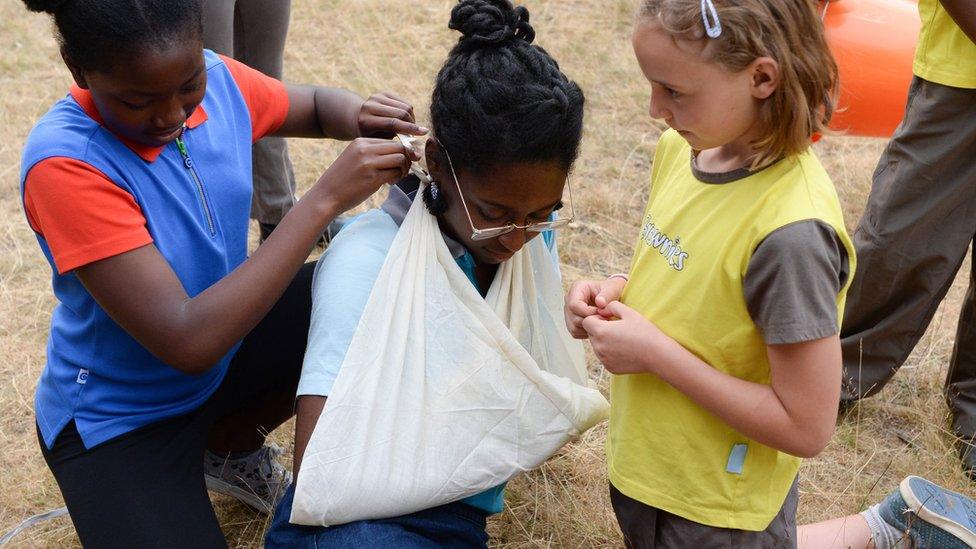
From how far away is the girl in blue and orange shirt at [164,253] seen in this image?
168 cm

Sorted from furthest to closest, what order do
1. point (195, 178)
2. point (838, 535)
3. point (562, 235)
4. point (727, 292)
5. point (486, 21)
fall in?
1. point (562, 235)
2. point (838, 535)
3. point (195, 178)
4. point (486, 21)
5. point (727, 292)

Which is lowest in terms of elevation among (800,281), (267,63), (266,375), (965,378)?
(965,378)

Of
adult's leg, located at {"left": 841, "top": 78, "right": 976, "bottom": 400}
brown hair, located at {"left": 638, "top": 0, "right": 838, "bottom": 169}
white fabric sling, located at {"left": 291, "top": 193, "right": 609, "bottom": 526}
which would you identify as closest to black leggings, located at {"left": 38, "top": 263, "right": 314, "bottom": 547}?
white fabric sling, located at {"left": 291, "top": 193, "right": 609, "bottom": 526}

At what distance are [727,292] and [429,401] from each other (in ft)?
1.94

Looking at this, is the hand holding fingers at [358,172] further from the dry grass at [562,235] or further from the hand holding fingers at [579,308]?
the dry grass at [562,235]

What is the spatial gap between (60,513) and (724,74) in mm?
1842

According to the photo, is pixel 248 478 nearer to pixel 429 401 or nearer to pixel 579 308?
pixel 429 401

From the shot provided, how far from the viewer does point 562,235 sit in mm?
3684

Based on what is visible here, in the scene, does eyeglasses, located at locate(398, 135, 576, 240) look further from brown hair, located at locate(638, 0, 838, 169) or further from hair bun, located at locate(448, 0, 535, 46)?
brown hair, located at locate(638, 0, 838, 169)

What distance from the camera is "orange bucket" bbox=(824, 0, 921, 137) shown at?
3.31 meters

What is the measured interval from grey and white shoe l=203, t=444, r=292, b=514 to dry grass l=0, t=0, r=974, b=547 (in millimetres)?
76

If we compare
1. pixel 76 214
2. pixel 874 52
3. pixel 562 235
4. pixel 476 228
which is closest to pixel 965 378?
pixel 874 52

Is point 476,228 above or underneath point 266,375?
above

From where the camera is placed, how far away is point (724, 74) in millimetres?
1443
